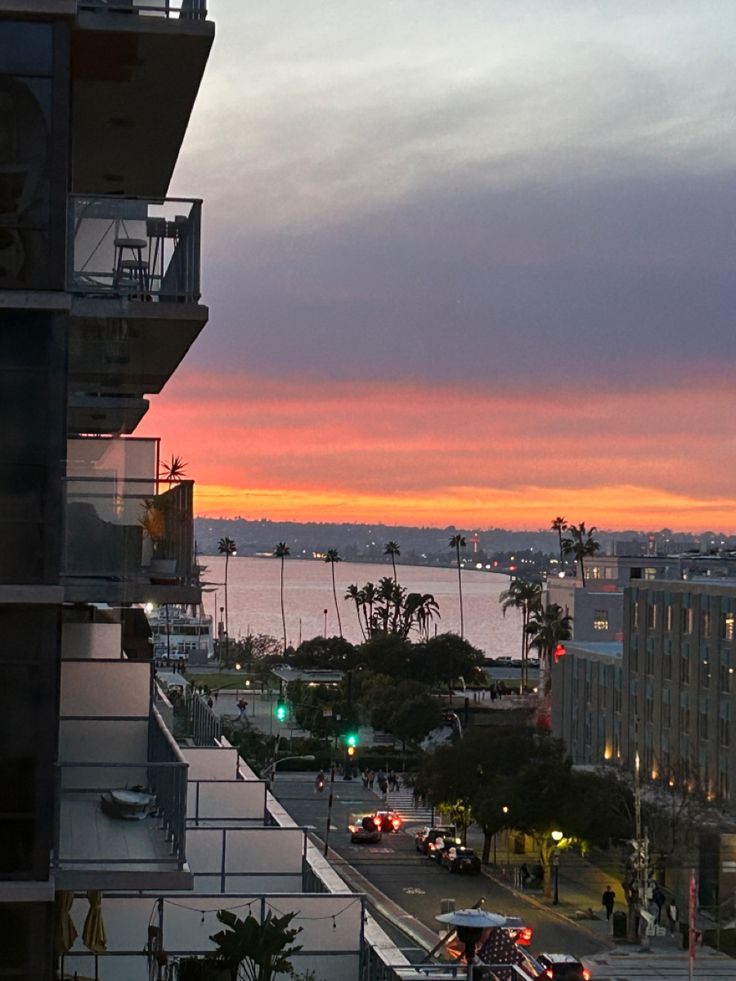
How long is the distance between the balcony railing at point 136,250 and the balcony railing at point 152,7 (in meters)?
1.48


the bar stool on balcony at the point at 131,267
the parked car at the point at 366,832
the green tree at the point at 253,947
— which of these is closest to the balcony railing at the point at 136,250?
the bar stool on balcony at the point at 131,267

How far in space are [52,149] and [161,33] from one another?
161cm

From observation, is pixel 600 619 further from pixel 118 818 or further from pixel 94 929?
pixel 118 818

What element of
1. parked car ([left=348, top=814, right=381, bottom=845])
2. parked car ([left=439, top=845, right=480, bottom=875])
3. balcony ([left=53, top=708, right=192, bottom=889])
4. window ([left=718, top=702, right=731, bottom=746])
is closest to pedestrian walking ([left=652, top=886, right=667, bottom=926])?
parked car ([left=439, top=845, right=480, bottom=875])

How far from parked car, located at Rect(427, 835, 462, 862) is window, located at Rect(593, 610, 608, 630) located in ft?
264

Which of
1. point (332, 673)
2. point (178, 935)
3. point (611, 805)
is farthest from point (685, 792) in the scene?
point (332, 673)

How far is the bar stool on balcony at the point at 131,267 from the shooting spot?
13.8 meters

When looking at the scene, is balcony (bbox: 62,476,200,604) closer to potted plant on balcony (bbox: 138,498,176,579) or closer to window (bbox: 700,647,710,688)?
potted plant on balcony (bbox: 138,498,176,579)

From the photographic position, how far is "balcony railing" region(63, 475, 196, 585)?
13031 mm

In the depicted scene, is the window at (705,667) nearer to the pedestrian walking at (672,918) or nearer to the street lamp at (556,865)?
the street lamp at (556,865)

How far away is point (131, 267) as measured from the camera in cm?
1400

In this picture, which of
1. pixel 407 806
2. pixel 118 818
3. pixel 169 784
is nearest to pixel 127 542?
pixel 169 784

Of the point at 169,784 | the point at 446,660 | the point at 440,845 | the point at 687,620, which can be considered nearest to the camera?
the point at 169,784

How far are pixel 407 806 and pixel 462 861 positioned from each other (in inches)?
964
